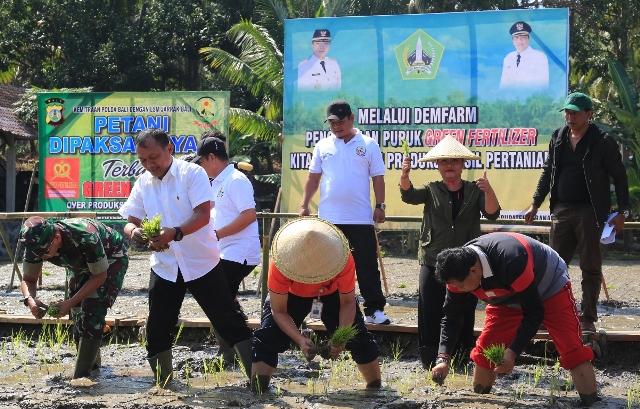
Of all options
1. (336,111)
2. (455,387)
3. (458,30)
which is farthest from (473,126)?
(455,387)

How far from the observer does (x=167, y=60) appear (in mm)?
26859

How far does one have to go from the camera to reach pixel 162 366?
240 inches

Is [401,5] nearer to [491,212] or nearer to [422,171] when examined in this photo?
[422,171]

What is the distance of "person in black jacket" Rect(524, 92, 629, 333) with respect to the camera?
670cm

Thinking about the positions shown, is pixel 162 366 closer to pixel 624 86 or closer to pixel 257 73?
pixel 624 86

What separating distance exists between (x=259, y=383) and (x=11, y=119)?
56.0 ft

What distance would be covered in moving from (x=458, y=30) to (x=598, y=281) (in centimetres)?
504

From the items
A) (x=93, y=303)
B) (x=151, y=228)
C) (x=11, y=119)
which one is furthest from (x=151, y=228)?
(x=11, y=119)

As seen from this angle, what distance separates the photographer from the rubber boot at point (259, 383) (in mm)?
5801

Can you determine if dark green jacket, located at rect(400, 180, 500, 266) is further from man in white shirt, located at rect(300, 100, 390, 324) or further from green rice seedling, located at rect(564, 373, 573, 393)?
green rice seedling, located at rect(564, 373, 573, 393)

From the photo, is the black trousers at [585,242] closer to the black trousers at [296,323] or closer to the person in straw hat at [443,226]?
the person in straw hat at [443,226]

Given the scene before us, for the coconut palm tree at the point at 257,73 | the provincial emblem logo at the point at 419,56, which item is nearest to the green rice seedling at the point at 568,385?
the provincial emblem logo at the point at 419,56

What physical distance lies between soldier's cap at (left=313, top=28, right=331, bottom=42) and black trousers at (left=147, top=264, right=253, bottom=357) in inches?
236

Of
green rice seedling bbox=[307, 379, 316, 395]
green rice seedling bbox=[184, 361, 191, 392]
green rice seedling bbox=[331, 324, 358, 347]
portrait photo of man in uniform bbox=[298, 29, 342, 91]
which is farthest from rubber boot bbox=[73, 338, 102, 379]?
portrait photo of man in uniform bbox=[298, 29, 342, 91]
